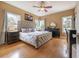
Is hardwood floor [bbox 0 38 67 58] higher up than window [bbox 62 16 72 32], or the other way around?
window [bbox 62 16 72 32]

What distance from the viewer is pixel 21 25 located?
706cm

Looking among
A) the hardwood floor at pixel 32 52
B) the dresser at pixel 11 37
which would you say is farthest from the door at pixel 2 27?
the hardwood floor at pixel 32 52

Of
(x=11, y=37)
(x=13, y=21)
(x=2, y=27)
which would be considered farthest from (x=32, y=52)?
(x=13, y=21)

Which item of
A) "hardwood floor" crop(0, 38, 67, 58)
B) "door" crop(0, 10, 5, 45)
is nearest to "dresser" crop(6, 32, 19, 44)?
"door" crop(0, 10, 5, 45)

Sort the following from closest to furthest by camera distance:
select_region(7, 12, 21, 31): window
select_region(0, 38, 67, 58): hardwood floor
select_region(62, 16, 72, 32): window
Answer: select_region(0, 38, 67, 58): hardwood floor
select_region(7, 12, 21, 31): window
select_region(62, 16, 72, 32): window

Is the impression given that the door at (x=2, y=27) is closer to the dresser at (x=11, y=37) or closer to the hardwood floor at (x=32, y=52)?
the dresser at (x=11, y=37)

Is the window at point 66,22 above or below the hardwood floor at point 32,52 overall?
above

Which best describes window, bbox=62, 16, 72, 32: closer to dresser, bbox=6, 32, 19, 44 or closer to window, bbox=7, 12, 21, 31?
window, bbox=7, 12, 21, 31

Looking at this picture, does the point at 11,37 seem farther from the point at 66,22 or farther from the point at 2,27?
the point at 66,22

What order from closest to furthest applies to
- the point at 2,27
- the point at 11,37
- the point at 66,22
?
the point at 2,27, the point at 11,37, the point at 66,22

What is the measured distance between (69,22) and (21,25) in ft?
18.0

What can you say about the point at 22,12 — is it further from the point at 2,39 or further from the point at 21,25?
the point at 2,39

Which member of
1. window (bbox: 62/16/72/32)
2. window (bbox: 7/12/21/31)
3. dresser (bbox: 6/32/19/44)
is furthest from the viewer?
window (bbox: 62/16/72/32)

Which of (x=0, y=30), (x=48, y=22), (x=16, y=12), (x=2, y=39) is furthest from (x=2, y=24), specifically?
(x=48, y=22)
